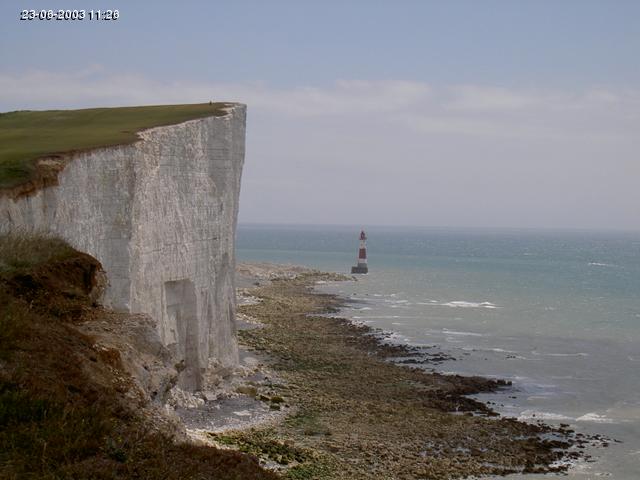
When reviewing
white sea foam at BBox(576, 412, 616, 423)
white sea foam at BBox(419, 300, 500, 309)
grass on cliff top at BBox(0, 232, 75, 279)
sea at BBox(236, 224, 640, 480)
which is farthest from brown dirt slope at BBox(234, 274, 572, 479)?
white sea foam at BBox(419, 300, 500, 309)

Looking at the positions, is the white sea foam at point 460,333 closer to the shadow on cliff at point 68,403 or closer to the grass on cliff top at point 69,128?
the grass on cliff top at point 69,128

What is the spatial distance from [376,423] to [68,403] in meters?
14.6

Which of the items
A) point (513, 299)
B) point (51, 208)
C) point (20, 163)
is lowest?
point (513, 299)

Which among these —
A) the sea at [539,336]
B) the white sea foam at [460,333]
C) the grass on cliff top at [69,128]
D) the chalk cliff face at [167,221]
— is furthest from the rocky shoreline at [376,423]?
the grass on cliff top at [69,128]

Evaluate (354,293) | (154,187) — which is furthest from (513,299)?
(154,187)

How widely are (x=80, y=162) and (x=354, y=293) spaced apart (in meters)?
45.6

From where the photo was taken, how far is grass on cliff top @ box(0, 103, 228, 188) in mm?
16578

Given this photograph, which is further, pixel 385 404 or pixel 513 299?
pixel 513 299

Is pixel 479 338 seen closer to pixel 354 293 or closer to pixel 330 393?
pixel 330 393

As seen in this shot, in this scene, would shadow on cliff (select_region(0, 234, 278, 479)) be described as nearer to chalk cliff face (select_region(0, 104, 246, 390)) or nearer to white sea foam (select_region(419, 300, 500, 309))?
chalk cliff face (select_region(0, 104, 246, 390))

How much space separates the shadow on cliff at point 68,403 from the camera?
658 cm

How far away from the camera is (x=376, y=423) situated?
21.1 meters

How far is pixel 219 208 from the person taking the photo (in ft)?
78.1

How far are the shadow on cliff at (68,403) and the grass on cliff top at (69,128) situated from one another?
5.28 meters
